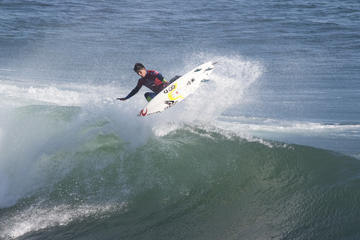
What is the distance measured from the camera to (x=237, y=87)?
44.1 feet

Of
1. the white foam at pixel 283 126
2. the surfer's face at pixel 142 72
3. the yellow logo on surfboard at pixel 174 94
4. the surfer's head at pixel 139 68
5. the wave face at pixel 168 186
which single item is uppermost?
the surfer's head at pixel 139 68

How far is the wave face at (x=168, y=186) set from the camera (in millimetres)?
5902

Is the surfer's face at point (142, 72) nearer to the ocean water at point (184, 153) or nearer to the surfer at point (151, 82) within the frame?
the surfer at point (151, 82)

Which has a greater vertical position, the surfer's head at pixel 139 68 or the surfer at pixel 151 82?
the surfer's head at pixel 139 68

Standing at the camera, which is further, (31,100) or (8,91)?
(8,91)

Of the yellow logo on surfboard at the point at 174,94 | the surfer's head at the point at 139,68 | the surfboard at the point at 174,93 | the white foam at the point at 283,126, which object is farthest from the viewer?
the white foam at the point at 283,126

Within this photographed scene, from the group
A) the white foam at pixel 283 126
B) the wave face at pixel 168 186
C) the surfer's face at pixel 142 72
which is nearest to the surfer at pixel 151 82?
the surfer's face at pixel 142 72

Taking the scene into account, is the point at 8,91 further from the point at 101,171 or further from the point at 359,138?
the point at 359,138

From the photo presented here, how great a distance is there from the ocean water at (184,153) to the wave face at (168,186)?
2 centimetres

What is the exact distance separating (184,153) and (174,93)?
162 cm

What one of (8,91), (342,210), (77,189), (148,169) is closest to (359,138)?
(342,210)

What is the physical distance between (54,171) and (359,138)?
6.83 m

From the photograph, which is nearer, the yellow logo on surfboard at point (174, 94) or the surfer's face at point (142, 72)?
the surfer's face at point (142, 72)

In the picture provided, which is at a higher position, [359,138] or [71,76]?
[359,138]
